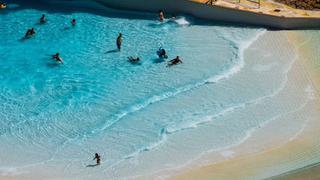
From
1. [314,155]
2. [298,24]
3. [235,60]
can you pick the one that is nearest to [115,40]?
[235,60]

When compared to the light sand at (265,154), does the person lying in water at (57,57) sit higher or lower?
higher

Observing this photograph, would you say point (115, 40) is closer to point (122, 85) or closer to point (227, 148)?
point (122, 85)

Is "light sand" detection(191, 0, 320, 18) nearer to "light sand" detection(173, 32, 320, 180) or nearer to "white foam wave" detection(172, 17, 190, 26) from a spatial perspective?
"white foam wave" detection(172, 17, 190, 26)

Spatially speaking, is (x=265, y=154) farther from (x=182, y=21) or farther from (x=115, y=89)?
(x=182, y=21)

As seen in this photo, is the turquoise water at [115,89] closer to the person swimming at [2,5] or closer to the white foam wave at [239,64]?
the white foam wave at [239,64]

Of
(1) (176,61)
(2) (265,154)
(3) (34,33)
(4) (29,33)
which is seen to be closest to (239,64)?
(1) (176,61)

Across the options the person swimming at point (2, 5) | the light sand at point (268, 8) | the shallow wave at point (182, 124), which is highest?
the person swimming at point (2, 5)

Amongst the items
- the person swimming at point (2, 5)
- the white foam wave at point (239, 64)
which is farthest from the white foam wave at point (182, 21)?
the person swimming at point (2, 5)
